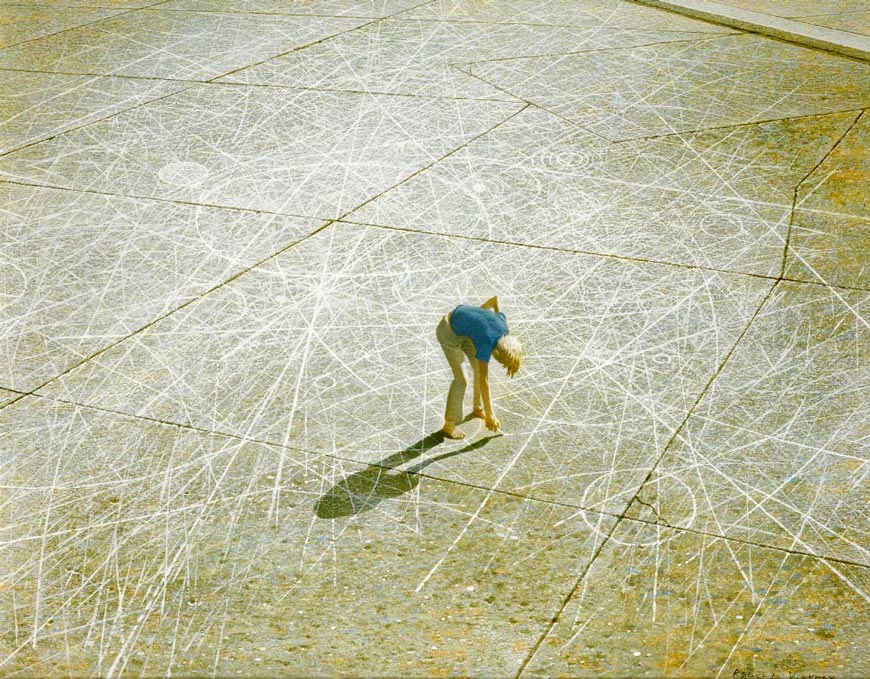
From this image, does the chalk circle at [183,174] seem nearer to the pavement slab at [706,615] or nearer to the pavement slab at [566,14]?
the pavement slab at [566,14]

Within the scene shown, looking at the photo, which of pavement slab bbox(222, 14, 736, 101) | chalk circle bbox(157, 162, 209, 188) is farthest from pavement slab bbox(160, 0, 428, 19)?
chalk circle bbox(157, 162, 209, 188)

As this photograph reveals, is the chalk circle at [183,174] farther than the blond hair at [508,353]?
Yes

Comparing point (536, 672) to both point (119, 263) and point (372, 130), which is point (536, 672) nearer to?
point (119, 263)

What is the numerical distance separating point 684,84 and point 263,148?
3750 millimetres

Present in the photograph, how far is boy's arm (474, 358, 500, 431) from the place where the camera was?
447 centimetres

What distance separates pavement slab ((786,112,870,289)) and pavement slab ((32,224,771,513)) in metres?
0.41

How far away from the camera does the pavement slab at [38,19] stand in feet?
35.9

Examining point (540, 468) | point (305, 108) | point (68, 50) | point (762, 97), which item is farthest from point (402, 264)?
point (68, 50)

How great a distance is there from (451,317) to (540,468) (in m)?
0.81

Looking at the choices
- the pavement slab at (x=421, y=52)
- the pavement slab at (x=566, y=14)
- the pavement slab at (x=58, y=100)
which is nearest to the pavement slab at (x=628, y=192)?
the pavement slab at (x=421, y=52)

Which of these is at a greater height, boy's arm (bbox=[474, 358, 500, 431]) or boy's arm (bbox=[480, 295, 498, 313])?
boy's arm (bbox=[480, 295, 498, 313])
